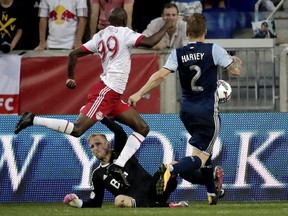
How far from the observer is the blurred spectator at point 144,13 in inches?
807

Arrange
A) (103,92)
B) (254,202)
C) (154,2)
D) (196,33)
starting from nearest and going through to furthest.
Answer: (196,33) < (103,92) < (254,202) < (154,2)

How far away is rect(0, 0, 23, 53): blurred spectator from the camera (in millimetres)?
19250

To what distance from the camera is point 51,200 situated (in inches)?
650

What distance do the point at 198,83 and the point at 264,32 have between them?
5.73 m

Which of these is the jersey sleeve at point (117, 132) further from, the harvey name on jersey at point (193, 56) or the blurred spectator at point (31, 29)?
the blurred spectator at point (31, 29)

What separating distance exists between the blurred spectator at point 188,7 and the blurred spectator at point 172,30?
0.50m

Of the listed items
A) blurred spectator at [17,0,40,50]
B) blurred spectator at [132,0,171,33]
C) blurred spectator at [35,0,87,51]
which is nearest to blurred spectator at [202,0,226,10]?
blurred spectator at [132,0,171,33]

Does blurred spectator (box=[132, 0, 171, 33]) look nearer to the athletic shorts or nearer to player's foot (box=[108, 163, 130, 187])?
the athletic shorts

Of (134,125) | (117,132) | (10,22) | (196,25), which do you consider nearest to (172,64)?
(196,25)

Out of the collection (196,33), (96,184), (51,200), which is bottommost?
(51,200)

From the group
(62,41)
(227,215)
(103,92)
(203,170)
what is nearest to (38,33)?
(62,41)

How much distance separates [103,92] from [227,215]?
11.0 feet

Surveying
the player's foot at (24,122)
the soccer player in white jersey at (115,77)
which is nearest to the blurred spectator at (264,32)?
A: the soccer player in white jersey at (115,77)

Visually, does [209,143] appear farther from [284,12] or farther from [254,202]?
[284,12]
